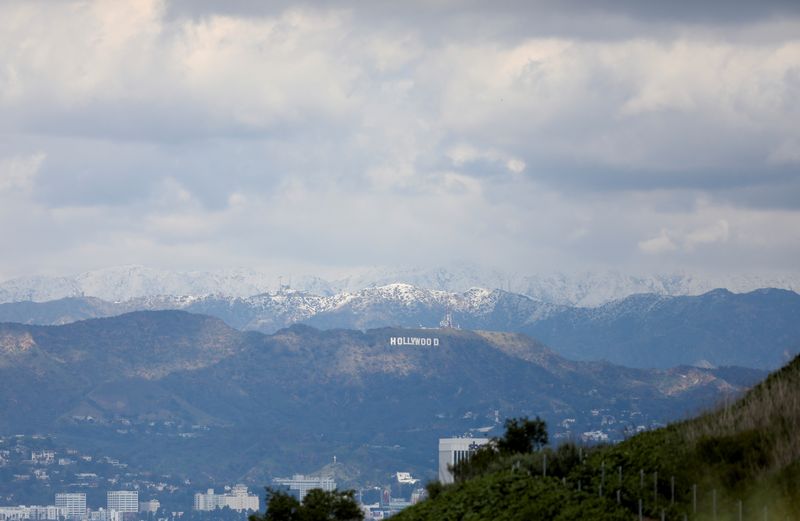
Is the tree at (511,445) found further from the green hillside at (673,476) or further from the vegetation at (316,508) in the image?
the green hillside at (673,476)

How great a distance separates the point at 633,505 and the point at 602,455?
705cm

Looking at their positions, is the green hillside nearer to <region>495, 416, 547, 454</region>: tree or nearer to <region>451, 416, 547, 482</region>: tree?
<region>451, 416, 547, 482</region>: tree

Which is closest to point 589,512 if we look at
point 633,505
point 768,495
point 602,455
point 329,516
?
Answer: point 633,505

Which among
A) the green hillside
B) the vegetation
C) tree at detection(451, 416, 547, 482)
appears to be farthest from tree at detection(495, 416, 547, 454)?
the green hillside

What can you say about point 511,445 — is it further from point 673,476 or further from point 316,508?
point 673,476

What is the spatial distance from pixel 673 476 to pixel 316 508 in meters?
30.9

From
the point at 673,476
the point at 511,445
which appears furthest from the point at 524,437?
the point at 673,476

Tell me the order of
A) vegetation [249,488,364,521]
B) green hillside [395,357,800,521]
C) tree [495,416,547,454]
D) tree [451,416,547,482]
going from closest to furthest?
green hillside [395,357,800,521], tree [451,416,547,482], vegetation [249,488,364,521], tree [495,416,547,454]

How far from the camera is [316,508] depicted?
7650cm

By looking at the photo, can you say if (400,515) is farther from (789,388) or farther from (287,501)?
(287,501)

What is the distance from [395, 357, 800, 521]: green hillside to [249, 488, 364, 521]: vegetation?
1859 cm

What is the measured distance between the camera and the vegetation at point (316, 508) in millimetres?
75500

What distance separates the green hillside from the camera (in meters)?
44.5

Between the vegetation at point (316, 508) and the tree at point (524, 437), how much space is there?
24.4 feet
